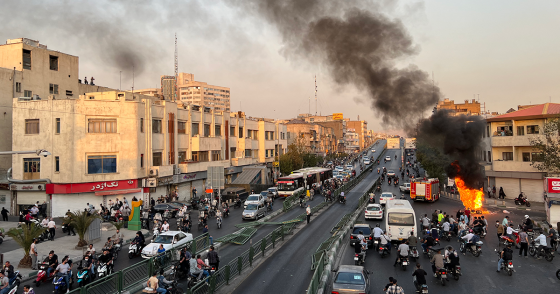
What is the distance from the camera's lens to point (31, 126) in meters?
35.8

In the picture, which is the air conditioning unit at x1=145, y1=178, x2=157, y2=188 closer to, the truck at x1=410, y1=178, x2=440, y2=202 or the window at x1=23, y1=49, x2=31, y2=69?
the window at x1=23, y1=49, x2=31, y2=69

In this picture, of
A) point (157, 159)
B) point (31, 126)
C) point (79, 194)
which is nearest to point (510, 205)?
point (157, 159)

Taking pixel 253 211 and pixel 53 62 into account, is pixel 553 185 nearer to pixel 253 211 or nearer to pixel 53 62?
pixel 253 211

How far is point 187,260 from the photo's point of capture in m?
16.8

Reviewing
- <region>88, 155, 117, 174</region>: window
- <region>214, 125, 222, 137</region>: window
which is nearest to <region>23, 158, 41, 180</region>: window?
<region>88, 155, 117, 174</region>: window

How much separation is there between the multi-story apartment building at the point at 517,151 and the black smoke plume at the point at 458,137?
7.17 m

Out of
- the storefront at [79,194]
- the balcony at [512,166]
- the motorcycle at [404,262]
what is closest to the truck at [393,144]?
the balcony at [512,166]

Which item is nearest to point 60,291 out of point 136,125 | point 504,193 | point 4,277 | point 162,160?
point 4,277

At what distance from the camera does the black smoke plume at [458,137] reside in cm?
4056

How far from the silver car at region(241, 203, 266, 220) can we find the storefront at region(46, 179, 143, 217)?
13.0m

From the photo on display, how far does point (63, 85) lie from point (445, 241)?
44.4 m

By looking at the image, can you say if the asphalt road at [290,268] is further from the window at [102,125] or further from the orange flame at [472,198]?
the window at [102,125]

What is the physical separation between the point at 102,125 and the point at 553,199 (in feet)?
127

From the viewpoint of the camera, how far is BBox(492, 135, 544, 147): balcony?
149ft
